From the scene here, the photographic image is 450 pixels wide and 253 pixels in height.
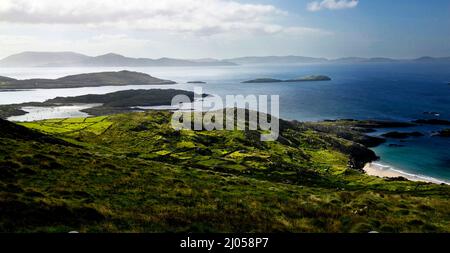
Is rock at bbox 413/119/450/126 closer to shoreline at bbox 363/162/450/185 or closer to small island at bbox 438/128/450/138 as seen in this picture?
small island at bbox 438/128/450/138

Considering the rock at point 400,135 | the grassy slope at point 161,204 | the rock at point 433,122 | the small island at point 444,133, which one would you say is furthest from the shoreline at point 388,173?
the rock at point 433,122

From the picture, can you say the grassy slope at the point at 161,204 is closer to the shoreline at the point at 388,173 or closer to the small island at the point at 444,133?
the shoreline at the point at 388,173

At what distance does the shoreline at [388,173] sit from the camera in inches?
4063

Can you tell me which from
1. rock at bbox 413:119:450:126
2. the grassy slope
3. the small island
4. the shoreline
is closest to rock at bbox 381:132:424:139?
the small island

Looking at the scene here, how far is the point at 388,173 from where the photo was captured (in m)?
112

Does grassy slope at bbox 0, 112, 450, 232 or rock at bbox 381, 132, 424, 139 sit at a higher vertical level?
grassy slope at bbox 0, 112, 450, 232

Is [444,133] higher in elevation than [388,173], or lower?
higher

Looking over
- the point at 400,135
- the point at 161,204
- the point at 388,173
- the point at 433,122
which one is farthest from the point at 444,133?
the point at 161,204

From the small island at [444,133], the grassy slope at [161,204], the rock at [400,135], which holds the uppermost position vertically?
the grassy slope at [161,204]

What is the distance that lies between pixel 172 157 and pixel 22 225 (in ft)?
222

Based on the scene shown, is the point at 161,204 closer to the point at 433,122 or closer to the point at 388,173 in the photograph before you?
the point at 388,173

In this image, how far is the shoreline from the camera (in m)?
103

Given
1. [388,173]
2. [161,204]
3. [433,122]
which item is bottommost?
[388,173]
